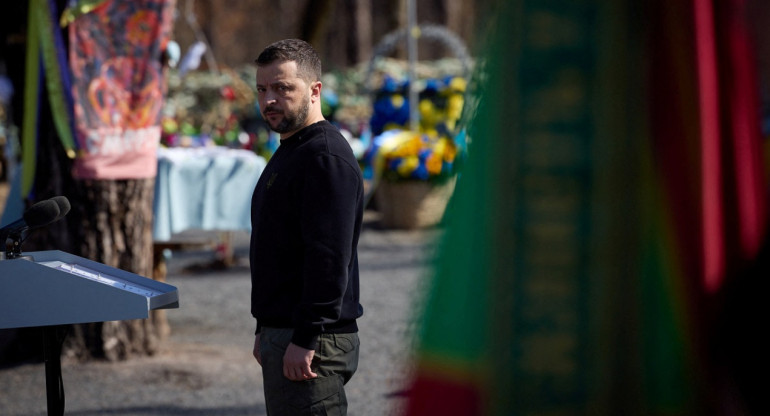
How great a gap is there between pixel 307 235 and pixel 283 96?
0.36 m

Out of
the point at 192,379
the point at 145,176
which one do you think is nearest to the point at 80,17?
the point at 145,176

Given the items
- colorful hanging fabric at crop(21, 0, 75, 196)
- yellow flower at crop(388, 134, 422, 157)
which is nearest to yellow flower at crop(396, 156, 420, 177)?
yellow flower at crop(388, 134, 422, 157)

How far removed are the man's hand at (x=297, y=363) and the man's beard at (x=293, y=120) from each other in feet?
1.71

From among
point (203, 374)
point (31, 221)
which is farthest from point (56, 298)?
point (203, 374)

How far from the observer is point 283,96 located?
8.06 feet

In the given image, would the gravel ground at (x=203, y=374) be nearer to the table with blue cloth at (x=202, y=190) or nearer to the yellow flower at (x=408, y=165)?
the table with blue cloth at (x=202, y=190)

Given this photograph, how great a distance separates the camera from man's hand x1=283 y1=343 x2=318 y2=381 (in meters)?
2.35

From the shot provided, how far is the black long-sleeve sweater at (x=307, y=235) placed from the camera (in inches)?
91.7

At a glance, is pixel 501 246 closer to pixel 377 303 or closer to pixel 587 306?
pixel 587 306

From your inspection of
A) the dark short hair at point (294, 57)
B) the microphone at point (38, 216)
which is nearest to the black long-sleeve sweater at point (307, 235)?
the dark short hair at point (294, 57)

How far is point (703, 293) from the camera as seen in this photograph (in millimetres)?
1040

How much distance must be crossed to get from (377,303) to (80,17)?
2983 millimetres

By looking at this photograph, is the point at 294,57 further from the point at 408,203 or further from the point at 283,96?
the point at 408,203

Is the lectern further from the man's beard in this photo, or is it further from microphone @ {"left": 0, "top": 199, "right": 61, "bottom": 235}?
the man's beard
